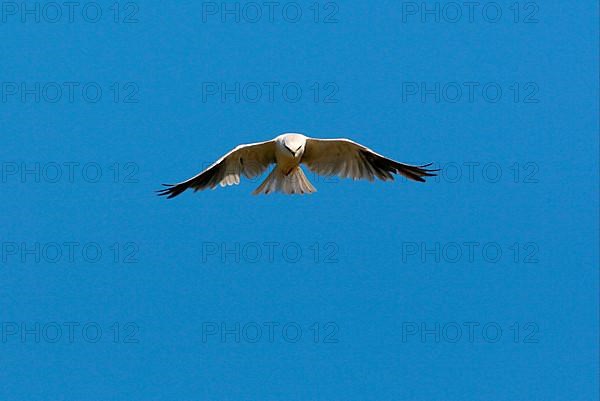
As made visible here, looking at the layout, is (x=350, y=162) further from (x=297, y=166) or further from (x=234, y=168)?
(x=234, y=168)

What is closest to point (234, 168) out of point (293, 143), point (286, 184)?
point (286, 184)

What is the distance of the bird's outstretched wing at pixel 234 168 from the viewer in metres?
12.1

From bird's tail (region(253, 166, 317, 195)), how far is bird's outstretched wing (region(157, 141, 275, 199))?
295mm

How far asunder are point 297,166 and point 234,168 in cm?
91

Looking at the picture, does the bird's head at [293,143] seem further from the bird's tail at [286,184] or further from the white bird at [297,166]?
the bird's tail at [286,184]

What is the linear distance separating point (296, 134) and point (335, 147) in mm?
711

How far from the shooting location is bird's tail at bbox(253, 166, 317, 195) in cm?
1221

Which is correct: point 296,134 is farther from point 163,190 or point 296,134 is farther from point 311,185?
point 163,190

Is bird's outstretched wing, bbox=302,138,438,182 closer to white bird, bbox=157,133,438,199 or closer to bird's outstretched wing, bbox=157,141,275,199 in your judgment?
white bird, bbox=157,133,438,199

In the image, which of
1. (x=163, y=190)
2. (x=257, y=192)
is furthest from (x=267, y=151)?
(x=163, y=190)

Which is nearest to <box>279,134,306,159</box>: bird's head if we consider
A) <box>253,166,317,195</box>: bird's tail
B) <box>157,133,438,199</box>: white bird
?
<box>157,133,438,199</box>: white bird

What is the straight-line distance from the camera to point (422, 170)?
1188 centimetres

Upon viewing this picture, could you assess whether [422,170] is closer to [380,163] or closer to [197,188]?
[380,163]

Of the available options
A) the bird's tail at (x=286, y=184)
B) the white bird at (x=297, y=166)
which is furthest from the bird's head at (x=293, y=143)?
the bird's tail at (x=286, y=184)
